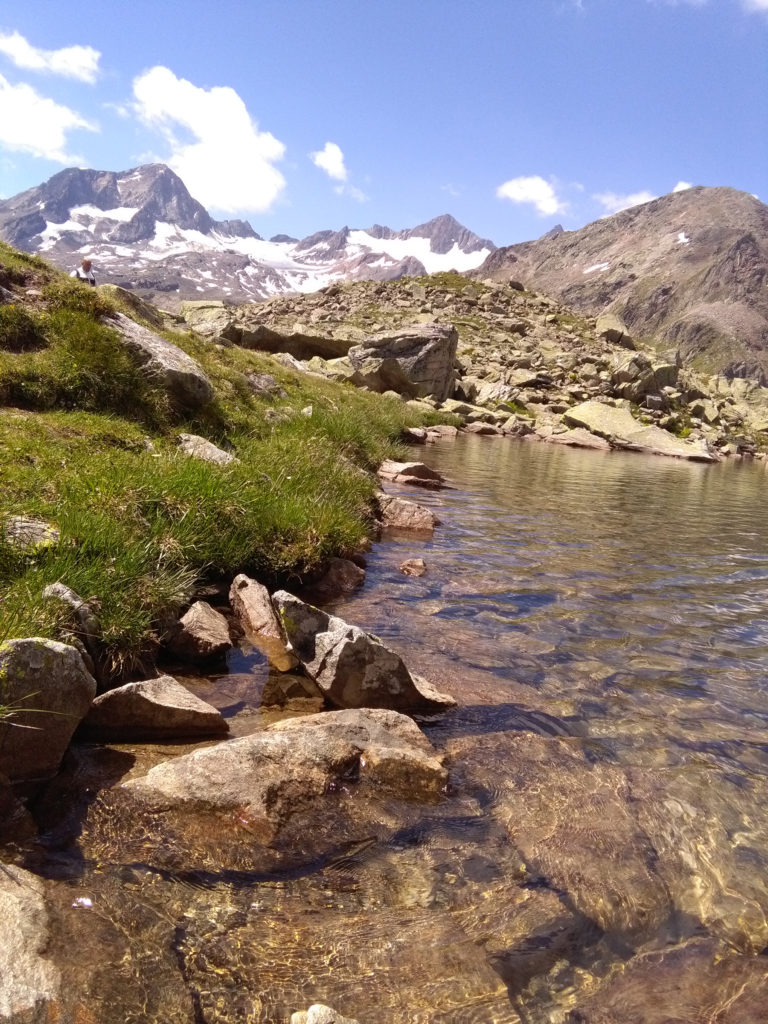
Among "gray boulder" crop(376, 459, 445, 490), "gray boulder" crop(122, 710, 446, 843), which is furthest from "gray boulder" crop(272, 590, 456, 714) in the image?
"gray boulder" crop(376, 459, 445, 490)

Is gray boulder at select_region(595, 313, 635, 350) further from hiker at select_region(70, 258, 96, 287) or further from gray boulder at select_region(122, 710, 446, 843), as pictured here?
gray boulder at select_region(122, 710, 446, 843)

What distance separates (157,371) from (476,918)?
1197 centimetres

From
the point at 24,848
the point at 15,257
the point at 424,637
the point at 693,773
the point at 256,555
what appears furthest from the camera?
the point at 15,257

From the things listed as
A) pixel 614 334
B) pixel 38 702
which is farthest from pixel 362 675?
pixel 614 334

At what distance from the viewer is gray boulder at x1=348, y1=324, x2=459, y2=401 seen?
1711 inches

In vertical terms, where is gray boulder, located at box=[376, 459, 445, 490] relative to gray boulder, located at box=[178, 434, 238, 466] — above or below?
below

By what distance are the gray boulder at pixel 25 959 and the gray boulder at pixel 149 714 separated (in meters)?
1.69

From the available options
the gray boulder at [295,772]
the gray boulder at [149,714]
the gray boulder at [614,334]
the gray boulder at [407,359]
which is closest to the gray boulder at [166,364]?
the gray boulder at [149,714]

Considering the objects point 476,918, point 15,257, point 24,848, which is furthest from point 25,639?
point 15,257

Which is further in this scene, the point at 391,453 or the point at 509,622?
the point at 391,453

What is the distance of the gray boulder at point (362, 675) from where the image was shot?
19.9ft

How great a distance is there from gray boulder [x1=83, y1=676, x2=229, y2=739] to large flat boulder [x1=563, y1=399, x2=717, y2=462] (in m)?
45.0

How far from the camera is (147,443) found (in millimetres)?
10938

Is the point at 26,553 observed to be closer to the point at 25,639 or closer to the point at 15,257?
the point at 25,639
